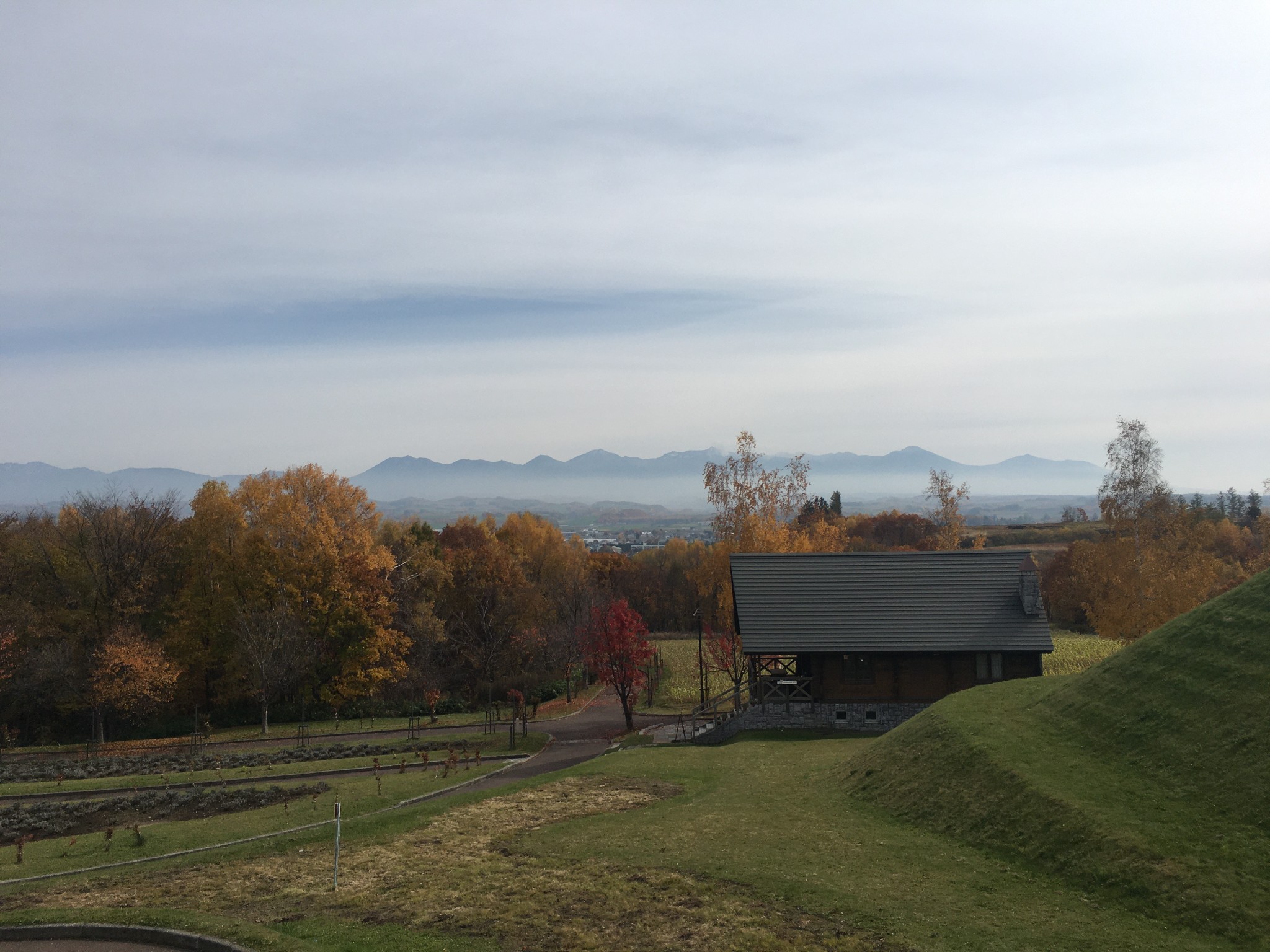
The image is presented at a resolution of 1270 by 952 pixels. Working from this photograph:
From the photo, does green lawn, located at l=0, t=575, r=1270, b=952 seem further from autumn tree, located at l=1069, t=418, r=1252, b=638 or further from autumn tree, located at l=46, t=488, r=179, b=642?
autumn tree, located at l=46, t=488, r=179, b=642

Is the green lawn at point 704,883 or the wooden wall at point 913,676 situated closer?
the green lawn at point 704,883

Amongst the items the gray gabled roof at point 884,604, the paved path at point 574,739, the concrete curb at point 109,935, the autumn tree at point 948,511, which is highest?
the autumn tree at point 948,511

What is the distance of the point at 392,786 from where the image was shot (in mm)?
25281

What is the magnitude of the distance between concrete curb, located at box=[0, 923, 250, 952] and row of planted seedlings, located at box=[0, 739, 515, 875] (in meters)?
5.95

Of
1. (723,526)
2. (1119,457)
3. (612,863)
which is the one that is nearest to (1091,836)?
(612,863)

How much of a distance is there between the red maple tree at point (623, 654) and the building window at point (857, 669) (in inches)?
350

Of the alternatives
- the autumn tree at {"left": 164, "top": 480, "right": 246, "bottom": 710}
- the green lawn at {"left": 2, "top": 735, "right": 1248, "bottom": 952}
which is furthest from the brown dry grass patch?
the autumn tree at {"left": 164, "top": 480, "right": 246, "bottom": 710}

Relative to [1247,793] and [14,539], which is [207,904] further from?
[14,539]

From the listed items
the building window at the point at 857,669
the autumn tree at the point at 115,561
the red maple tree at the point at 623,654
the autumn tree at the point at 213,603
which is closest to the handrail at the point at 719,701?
the red maple tree at the point at 623,654

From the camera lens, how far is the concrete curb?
12.4m

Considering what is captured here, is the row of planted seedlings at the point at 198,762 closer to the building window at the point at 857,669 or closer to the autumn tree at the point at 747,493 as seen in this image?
the building window at the point at 857,669

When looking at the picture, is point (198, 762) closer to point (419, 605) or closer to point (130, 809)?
point (130, 809)

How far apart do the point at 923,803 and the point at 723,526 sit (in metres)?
34.6

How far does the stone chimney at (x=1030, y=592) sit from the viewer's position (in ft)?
107
